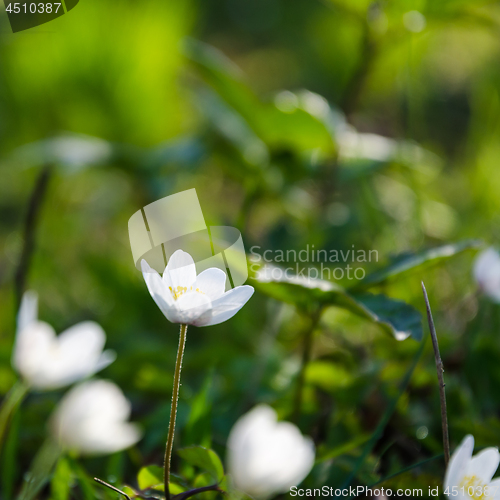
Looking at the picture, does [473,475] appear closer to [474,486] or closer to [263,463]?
[474,486]

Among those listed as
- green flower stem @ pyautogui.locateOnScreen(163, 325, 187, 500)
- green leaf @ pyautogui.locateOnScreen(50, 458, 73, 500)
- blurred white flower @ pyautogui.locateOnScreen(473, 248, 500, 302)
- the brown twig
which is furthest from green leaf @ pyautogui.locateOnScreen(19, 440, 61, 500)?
blurred white flower @ pyautogui.locateOnScreen(473, 248, 500, 302)

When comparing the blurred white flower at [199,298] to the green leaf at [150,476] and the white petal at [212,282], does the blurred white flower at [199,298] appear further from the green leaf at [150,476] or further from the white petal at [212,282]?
the green leaf at [150,476]

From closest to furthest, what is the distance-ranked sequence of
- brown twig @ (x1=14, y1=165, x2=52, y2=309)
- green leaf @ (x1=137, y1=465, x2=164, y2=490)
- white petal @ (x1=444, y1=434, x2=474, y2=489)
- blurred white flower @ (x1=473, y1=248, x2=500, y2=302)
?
white petal @ (x1=444, y1=434, x2=474, y2=489) → green leaf @ (x1=137, y1=465, x2=164, y2=490) → blurred white flower @ (x1=473, y1=248, x2=500, y2=302) → brown twig @ (x1=14, y1=165, x2=52, y2=309)

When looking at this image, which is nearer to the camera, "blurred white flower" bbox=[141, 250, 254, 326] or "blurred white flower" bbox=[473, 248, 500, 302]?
"blurred white flower" bbox=[141, 250, 254, 326]

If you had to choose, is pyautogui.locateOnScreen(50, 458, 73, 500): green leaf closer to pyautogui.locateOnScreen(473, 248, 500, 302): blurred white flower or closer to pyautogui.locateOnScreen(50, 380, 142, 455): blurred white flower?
pyautogui.locateOnScreen(50, 380, 142, 455): blurred white flower

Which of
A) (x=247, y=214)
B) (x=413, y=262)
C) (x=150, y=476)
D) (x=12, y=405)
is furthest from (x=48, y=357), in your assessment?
(x=247, y=214)

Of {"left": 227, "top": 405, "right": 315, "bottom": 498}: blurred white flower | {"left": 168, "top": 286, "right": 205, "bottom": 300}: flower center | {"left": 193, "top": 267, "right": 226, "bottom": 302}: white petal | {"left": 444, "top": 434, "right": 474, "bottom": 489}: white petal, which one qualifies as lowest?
{"left": 227, "top": 405, "right": 315, "bottom": 498}: blurred white flower
